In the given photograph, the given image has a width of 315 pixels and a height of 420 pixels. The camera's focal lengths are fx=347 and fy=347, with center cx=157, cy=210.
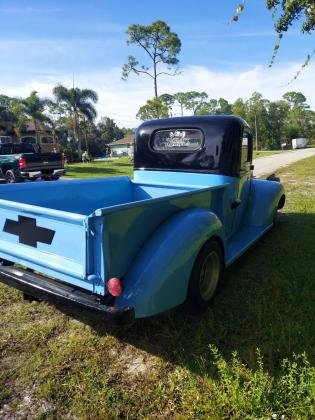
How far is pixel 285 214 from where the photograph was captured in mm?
7184

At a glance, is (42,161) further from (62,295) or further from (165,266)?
(165,266)

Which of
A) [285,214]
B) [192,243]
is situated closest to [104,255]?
[192,243]

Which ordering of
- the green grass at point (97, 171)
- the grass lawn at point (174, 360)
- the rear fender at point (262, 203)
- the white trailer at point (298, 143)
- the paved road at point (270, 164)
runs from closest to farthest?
the grass lawn at point (174, 360) → the rear fender at point (262, 203) → the paved road at point (270, 164) → the green grass at point (97, 171) → the white trailer at point (298, 143)

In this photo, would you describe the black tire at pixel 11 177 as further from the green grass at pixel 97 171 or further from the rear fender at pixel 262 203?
the rear fender at pixel 262 203

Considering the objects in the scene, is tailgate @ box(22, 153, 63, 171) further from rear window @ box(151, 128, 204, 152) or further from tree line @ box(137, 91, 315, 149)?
tree line @ box(137, 91, 315, 149)

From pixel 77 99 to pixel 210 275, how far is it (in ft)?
137

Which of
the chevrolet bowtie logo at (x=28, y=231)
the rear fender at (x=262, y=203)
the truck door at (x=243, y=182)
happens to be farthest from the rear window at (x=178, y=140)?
the chevrolet bowtie logo at (x=28, y=231)

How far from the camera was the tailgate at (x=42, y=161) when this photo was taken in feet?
46.1

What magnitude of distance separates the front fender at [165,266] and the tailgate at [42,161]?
40.6 ft

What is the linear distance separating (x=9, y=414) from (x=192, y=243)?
1.75 m

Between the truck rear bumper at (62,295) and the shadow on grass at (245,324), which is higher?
the truck rear bumper at (62,295)

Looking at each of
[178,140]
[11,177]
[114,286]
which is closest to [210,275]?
[114,286]

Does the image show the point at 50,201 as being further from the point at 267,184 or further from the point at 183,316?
the point at 267,184

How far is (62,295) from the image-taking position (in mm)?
2596
